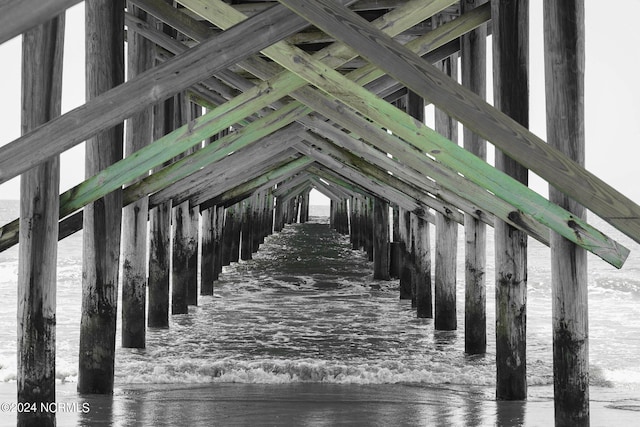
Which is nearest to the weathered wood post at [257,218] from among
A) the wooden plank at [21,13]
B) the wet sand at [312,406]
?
the wet sand at [312,406]

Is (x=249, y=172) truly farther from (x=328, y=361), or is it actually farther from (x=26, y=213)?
(x=26, y=213)

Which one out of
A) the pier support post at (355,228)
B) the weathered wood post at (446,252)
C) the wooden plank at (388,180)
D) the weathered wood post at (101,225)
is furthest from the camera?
the pier support post at (355,228)

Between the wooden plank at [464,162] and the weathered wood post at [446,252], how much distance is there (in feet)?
10.8

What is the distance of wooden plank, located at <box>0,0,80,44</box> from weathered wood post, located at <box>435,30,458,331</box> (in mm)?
5340

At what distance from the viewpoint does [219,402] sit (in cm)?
489

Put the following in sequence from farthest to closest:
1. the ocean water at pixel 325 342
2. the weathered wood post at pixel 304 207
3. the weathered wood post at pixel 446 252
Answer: the weathered wood post at pixel 304 207 → the weathered wood post at pixel 446 252 → the ocean water at pixel 325 342

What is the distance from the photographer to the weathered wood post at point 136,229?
6.51 meters

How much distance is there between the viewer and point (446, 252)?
800 centimetres

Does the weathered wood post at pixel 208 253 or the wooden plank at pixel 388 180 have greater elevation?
the wooden plank at pixel 388 180

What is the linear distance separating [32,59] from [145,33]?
258cm

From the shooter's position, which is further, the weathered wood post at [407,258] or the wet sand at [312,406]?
the weathered wood post at [407,258]

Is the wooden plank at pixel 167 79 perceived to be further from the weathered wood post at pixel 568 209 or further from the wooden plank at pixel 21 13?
the weathered wood post at pixel 568 209

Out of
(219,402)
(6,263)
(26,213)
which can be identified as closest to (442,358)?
(219,402)

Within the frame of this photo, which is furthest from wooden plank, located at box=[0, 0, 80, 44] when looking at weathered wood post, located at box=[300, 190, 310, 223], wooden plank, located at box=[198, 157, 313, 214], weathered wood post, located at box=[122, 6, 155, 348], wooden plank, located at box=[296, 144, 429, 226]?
weathered wood post, located at box=[300, 190, 310, 223]
